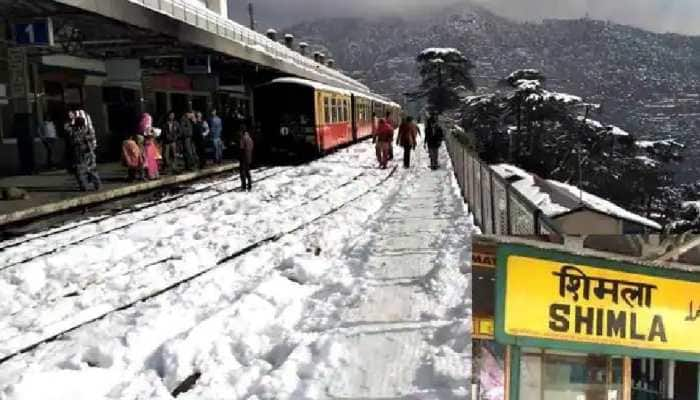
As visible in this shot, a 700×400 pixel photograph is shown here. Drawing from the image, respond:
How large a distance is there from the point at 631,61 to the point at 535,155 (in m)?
8.04

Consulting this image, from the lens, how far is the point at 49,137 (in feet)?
67.1

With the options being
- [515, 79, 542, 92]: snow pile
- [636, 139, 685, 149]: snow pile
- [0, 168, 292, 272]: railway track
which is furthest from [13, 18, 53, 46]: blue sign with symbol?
[636, 139, 685, 149]: snow pile

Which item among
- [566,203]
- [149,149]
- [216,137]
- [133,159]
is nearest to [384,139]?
[216,137]

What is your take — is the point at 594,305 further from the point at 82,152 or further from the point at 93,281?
the point at 82,152

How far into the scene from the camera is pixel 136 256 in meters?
9.27

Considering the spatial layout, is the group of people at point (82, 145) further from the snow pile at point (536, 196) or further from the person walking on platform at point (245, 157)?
the snow pile at point (536, 196)

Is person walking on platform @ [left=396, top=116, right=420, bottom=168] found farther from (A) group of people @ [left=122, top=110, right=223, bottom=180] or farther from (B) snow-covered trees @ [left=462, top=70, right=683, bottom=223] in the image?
(B) snow-covered trees @ [left=462, top=70, right=683, bottom=223]

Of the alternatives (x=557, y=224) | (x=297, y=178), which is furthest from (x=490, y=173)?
(x=297, y=178)

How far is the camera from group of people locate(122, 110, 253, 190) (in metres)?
16.7

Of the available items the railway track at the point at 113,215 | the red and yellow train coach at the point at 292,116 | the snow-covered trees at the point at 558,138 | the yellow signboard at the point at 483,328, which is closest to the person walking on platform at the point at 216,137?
the red and yellow train coach at the point at 292,116

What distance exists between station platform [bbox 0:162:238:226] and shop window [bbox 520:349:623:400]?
11.8 m

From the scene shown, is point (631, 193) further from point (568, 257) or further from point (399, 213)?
point (568, 257)

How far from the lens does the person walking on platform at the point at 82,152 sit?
1503 cm

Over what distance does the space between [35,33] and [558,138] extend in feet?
115
